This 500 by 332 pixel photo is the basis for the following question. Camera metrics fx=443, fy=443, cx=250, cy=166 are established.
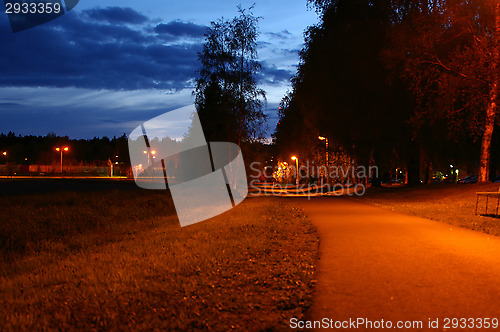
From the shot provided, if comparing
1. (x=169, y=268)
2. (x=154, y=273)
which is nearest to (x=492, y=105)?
(x=169, y=268)

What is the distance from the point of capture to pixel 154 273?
800 centimetres

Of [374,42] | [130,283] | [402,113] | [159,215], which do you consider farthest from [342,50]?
[130,283]

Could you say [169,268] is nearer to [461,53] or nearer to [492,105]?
[492,105]

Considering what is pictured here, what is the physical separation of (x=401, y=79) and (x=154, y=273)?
81.2 feet

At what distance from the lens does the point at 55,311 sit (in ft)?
19.1

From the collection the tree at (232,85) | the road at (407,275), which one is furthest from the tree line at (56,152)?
the road at (407,275)

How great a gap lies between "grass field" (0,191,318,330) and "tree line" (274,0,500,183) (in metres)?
11.9

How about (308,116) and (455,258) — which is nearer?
(455,258)

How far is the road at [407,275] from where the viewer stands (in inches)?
219

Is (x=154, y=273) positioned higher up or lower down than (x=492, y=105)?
lower down

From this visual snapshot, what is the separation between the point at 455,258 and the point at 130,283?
6173 millimetres

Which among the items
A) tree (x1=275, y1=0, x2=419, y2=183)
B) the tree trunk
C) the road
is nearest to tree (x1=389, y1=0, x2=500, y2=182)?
the tree trunk

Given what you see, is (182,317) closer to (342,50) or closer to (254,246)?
(254,246)

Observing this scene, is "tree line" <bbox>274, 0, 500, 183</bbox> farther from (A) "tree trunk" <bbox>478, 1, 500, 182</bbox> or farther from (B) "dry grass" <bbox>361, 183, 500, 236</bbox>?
(B) "dry grass" <bbox>361, 183, 500, 236</bbox>
